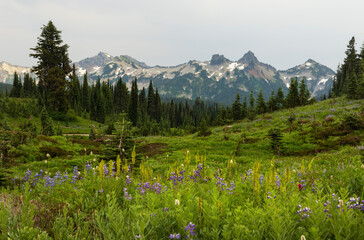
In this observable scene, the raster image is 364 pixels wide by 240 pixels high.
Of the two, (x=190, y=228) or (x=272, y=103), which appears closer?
(x=190, y=228)

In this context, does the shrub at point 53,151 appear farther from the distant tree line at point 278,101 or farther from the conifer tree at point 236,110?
the conifer tree at point 236,110

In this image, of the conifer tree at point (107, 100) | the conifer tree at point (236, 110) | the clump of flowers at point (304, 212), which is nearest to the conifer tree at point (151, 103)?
the conifer tree at point (107, 100)

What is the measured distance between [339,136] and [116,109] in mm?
100145

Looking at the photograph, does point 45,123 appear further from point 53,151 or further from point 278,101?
point 278,101

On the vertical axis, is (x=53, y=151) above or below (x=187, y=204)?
below

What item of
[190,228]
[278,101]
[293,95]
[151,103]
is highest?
[293,95]

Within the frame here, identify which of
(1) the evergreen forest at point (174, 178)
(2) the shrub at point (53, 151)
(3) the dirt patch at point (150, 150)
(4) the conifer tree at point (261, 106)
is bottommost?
(3) the dirt patch at point (150, 150)

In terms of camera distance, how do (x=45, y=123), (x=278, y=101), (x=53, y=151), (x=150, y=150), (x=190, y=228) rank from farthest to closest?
(x=278, y=101) → (x=45, y=123) → (x=150, y=150) → (x=53, y=151) → (x=190, y=228)

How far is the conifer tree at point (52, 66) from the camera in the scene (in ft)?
133

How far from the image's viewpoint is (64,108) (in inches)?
1708

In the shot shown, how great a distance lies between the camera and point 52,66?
138 feet

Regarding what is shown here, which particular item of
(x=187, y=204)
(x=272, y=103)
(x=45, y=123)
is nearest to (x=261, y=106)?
(x=272, y=103)

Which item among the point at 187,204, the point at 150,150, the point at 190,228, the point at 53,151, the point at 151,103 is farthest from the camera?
the point at 151,103

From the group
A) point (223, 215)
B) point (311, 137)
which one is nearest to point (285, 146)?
point (311, 137)
